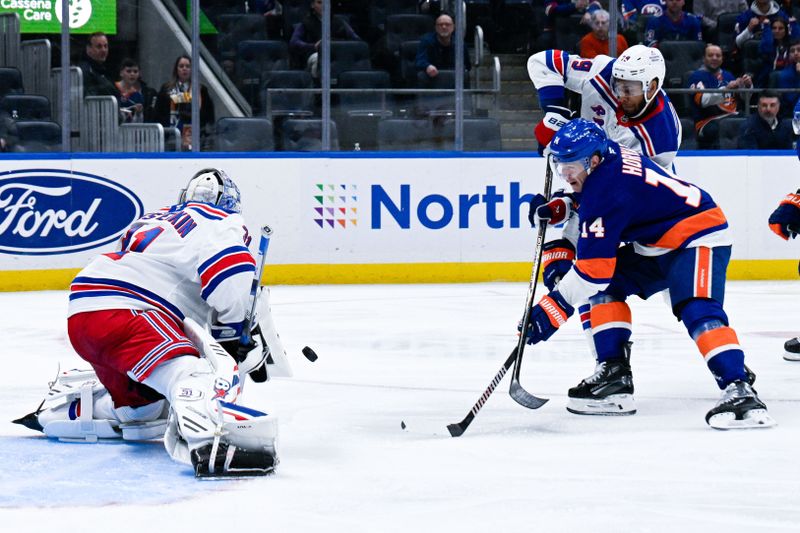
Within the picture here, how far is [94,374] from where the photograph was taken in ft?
13.0

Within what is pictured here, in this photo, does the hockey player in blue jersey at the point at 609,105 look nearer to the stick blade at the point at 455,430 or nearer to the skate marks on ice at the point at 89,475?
the stick blade at the point at 455,430

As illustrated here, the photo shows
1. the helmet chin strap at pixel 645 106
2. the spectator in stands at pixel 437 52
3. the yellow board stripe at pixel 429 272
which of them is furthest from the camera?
the spectator in stands at pixel 437 52

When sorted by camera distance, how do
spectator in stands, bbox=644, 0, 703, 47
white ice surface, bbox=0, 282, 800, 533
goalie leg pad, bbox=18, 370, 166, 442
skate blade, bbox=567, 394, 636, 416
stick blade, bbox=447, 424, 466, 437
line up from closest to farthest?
1. white ice surface, bbox=0, 282, 800, 533
2. goalie leg pad, bbox=18, 370, 166, 442
3. stick blade, bbox=447, 424, 466, 437
4. skate blade, bbox=567, 394, 636, 416
5. spectator in stands, bbox=644, 0, 703, 47

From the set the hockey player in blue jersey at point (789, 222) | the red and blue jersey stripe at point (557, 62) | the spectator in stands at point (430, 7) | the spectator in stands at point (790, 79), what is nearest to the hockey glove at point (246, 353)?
the red and blue jersey stripe at point (557, 62)

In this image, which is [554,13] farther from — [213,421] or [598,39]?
[213,421]

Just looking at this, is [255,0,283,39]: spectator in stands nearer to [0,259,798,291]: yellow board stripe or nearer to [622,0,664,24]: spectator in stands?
[0,259,798,291]: yellow board stripe

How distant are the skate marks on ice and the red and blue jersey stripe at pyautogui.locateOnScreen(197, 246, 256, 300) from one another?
1.54 ft

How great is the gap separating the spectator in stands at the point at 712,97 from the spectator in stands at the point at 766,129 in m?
0.14

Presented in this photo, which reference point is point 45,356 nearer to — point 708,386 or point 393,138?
point 708,386

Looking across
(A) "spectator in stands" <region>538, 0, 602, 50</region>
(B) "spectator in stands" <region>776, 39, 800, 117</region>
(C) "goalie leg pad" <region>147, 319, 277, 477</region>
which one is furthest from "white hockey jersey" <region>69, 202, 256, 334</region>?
(B) "spectator in stands" <region>776, 39, 800, 117</region>

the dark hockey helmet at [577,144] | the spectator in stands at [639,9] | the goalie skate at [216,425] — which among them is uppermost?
the spectator in stands at [639,9]

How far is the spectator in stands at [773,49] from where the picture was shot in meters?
9.11

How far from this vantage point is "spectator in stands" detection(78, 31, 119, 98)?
810cm

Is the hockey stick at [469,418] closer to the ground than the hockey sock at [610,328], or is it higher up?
closer to the ground
